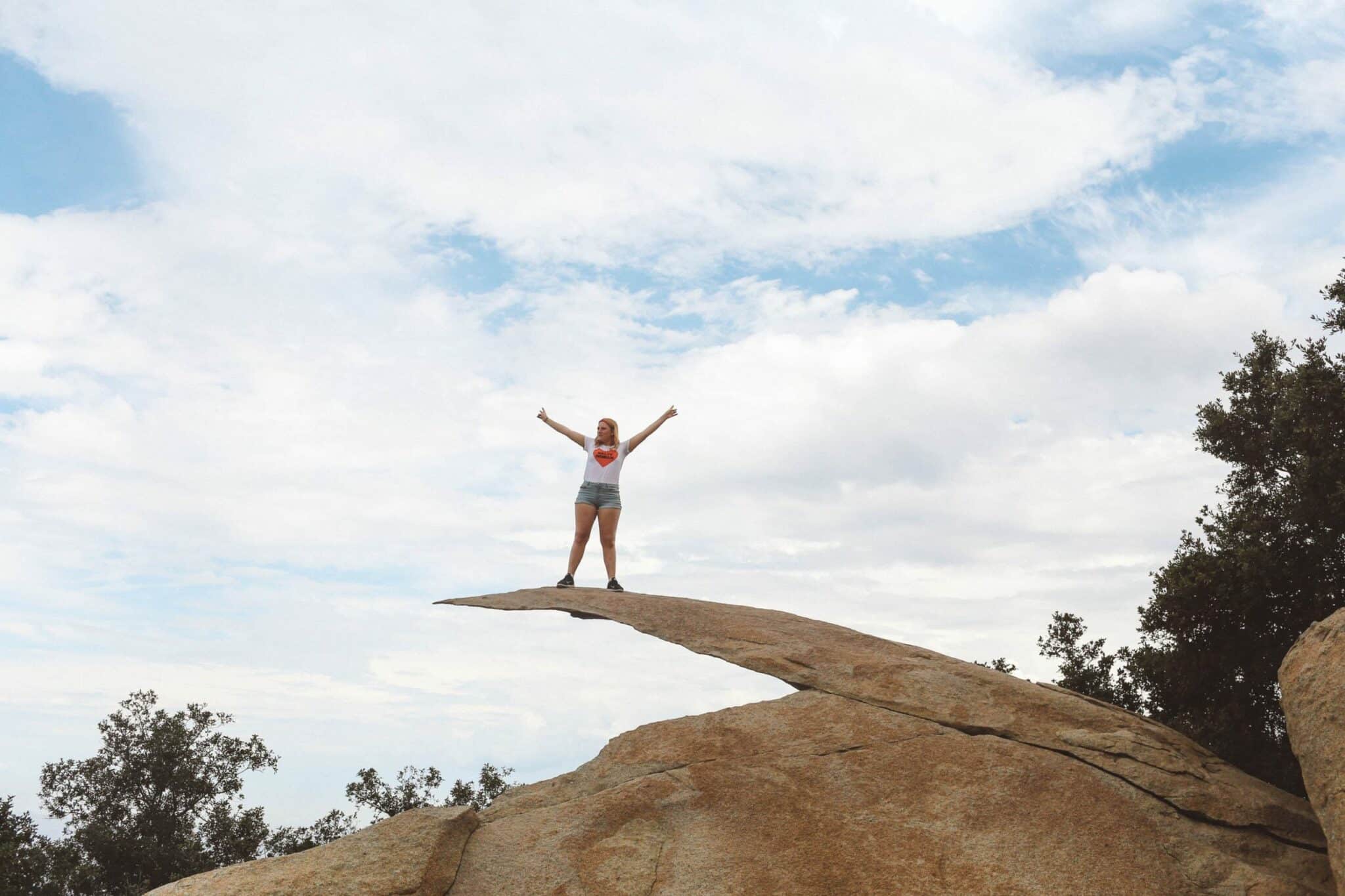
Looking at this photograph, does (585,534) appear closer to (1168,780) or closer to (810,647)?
(810,647)

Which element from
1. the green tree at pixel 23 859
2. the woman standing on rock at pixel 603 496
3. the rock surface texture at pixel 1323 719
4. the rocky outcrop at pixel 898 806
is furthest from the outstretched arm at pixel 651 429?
the green tree at pixel 23 859

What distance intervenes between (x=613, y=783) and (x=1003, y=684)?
538 centimetres

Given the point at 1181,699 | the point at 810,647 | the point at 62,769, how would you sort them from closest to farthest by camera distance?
the point at 810,647 → the point at 1181,699 → the point at 62,769

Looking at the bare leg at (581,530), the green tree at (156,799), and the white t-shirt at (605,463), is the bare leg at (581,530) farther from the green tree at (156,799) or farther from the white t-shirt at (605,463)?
the green tree at (156,799)

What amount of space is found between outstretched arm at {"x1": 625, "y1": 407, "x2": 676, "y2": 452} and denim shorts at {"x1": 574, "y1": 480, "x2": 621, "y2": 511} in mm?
735

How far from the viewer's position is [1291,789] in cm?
2011

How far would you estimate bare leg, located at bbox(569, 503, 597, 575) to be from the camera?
57.2ft

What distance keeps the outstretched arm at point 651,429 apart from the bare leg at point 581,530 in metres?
1.21

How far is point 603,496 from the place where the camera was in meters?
17.5

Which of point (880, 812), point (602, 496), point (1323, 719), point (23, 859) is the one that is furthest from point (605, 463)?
point (23, 859)

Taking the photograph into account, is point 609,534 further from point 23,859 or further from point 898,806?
point 23,859

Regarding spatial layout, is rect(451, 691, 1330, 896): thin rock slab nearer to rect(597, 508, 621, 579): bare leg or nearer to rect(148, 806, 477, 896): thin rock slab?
rect(148, 806, 477, 896): thin rock slab

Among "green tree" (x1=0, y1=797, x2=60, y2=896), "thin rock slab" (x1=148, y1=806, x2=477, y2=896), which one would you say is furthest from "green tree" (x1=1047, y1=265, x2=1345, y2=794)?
"green tree" (x1=0, y1=797, x2=60, y2=896)

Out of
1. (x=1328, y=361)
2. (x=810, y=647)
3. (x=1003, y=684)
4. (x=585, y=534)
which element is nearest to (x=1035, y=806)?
(x=1003, y=684)
